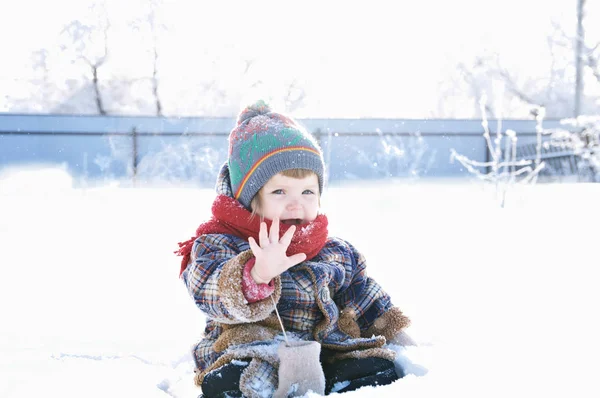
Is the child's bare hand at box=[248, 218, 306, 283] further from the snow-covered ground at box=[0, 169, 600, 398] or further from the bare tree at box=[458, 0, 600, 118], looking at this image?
the bare tree at box=[458, 0, 600, 118]

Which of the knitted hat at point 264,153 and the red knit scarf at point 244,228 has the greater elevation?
the knitted hat at point 264,153

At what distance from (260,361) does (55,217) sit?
17.5 feet

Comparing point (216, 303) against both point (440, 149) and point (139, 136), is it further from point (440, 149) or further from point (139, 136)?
point (440, 149)

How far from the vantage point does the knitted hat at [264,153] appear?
1.80 metres

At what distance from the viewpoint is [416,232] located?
4.94 m

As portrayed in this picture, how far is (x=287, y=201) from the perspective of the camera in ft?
5.88

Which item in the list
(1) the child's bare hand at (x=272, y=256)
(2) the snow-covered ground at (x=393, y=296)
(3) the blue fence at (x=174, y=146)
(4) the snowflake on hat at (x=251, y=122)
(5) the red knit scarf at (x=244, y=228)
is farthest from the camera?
(3) the blue fence at (x=174, y=146)

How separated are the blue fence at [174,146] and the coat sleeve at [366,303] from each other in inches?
358

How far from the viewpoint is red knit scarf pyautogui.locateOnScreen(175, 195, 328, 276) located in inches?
69.6

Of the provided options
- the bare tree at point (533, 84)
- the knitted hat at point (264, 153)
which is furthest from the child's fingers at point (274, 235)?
the bare tree at point (533, 84)

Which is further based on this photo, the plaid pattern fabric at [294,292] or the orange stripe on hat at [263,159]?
the orange stripe on hat at [263,159]

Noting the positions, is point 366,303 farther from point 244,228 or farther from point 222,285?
point 222,285

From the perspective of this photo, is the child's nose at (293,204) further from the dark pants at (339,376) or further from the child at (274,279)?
the dark pants at (339,376)

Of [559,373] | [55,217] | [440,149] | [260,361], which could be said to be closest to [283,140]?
[260,361]
